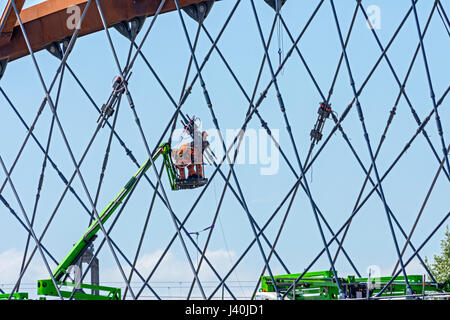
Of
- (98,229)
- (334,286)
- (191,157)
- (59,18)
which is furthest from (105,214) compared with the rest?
(334,286)

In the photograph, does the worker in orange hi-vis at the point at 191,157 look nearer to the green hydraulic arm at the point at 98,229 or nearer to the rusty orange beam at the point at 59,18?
the green hydraulic arm at the point at 98,229

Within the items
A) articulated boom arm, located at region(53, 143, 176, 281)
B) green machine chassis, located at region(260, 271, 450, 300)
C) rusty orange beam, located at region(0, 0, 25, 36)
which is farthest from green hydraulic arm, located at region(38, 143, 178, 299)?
rusty orange beam, located at region(0, 0, 25, 36)

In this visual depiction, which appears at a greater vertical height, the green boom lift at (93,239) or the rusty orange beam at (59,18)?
the rusty orange beam at (59,18)

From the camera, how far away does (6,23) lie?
17.9 metres

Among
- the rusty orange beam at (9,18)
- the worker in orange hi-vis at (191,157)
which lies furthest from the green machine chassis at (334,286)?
the rusty orange beam at (9,18)

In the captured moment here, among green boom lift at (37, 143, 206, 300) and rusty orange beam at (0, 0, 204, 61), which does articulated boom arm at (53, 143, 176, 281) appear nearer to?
green boom lift at (37, 143, 206, 300)

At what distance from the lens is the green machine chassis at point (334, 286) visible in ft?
46.5

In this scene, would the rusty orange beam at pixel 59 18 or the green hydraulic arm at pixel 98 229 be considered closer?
the green hydraulic arm at pixel 98 229

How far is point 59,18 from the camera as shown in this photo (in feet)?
59.4

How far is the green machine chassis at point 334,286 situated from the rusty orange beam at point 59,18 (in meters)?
5.66

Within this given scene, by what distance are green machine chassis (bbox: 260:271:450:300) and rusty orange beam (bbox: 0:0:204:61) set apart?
5663mm
